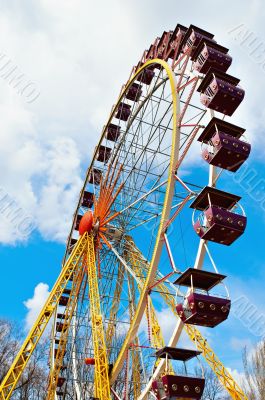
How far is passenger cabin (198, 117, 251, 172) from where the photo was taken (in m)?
12.0

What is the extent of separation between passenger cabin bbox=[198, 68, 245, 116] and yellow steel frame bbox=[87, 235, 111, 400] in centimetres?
809

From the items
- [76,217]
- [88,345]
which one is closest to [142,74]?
[76,217]

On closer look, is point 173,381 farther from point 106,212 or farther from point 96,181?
point 96,181

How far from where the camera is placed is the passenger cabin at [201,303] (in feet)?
34.0

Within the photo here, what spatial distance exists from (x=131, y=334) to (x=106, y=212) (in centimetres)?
715

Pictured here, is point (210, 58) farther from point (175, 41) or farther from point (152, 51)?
point (152, 51)

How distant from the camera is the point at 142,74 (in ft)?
64.6

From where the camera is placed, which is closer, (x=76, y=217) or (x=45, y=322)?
(x=45, y=322)

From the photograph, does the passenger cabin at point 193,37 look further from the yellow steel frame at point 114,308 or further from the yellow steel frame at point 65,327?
the yellow steel frame at point 65,327

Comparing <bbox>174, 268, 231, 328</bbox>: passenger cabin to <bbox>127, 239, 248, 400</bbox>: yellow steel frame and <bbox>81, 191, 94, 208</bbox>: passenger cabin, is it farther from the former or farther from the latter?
<bbox>81, 191, 94, 208</bbox>: passenger cabin

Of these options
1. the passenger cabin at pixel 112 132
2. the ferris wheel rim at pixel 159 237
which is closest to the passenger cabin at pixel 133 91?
the passenger cabin at pixel 112 132

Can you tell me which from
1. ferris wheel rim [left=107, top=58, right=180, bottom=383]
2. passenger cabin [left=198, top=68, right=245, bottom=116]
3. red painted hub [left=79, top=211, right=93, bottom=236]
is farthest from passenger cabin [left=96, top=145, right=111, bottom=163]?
passenger cabin [left=198, top=68, right=245, bottom=116]

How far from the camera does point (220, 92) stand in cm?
1282

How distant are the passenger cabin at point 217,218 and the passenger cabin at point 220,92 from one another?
3.09 meters
